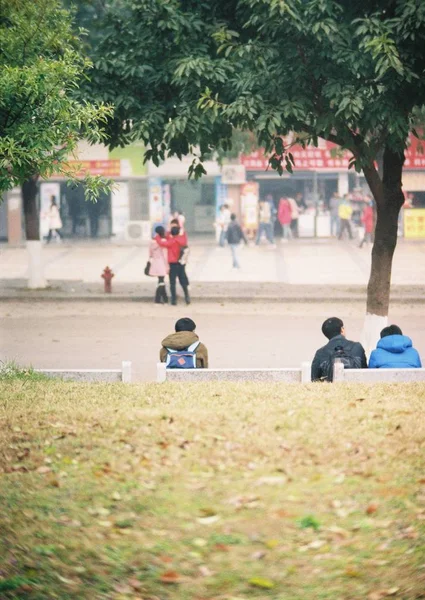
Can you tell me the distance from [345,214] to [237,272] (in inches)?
428

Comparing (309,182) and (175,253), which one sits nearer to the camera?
(175,253)

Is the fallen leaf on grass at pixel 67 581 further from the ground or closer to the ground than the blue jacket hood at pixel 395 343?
closer to the ground

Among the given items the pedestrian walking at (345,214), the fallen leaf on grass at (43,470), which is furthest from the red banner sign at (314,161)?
the fallen leaf on grass at (43,470)

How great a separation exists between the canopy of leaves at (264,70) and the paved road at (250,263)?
471 inches

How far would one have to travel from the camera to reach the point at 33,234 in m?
23.8

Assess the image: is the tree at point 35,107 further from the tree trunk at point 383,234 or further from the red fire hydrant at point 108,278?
the red fire hydrant at point 108,278

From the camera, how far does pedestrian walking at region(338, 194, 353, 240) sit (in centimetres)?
3812

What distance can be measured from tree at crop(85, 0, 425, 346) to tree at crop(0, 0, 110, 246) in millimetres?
1930

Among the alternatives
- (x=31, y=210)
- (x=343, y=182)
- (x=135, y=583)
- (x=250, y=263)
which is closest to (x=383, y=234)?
(x=135, y=583)

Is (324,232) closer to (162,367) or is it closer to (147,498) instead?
(162,367)

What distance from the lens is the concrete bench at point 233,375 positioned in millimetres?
10203

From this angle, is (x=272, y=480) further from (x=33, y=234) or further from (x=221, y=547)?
(x=33, y=234)

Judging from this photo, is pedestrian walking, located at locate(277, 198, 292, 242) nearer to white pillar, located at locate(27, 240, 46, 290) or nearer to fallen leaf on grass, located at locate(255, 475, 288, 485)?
white pillar, located at locate(27, 240, 46, 290)

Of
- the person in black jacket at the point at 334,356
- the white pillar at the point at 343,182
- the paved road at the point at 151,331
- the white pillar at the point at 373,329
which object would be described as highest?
the white pillar at the point at 343,182
